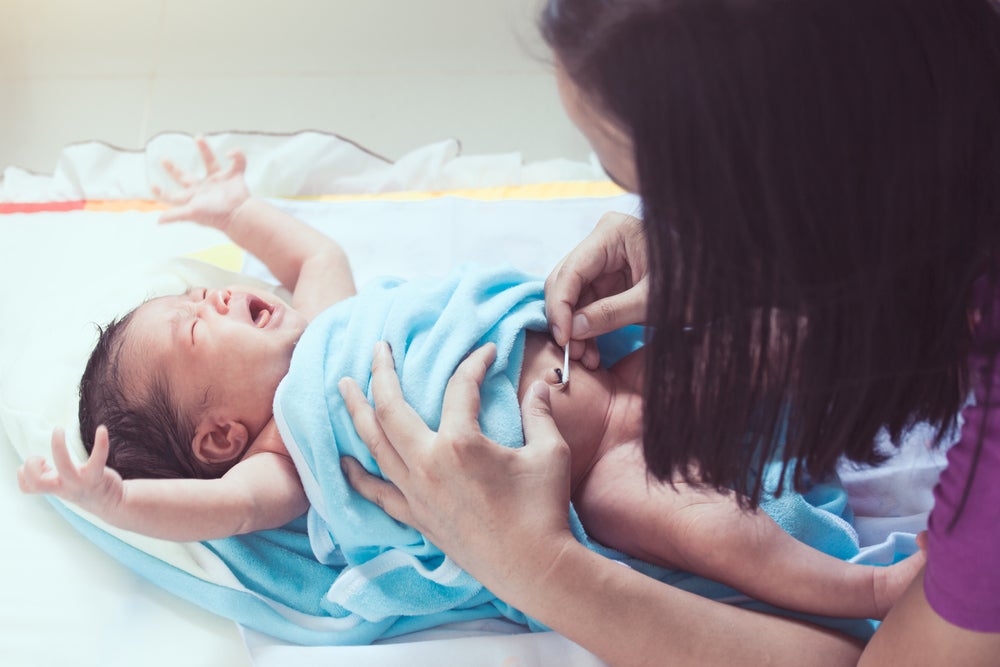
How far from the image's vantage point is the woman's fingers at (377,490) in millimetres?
1037

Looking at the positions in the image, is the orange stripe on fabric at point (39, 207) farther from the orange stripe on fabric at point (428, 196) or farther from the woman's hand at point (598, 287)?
the woman's hand at point (598, 287)

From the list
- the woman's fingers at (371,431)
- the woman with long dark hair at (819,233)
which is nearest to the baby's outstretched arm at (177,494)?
the woman's fingers at (371,431)

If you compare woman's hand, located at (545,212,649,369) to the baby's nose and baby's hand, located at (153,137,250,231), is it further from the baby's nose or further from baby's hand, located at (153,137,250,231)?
baby's hand, located at (153,137,250,231)

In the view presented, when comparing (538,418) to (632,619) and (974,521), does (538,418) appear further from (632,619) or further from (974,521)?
(974,521)

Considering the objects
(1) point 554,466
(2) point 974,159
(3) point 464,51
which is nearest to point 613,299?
(1) point 554,466

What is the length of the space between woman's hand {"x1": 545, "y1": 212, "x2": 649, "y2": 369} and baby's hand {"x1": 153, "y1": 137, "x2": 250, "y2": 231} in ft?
Result: 1.81

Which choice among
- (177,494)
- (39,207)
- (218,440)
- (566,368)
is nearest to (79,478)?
(177,494)

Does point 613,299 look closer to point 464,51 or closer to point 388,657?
point 388,657

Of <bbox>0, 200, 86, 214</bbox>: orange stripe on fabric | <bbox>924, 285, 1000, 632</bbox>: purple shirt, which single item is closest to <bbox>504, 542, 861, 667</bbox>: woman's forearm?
<bbox>924, 285, 1000, 632</bbox>: purple shirt

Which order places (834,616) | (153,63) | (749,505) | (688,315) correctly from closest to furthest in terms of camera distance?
1. (688,315)
2. (749,505)
3. (834,616)
4. (153,63)

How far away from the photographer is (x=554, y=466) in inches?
38.0

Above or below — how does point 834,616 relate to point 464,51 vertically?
below

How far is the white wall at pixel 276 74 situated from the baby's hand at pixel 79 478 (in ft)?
3.72

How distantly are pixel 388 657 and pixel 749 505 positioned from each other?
0.45 m
